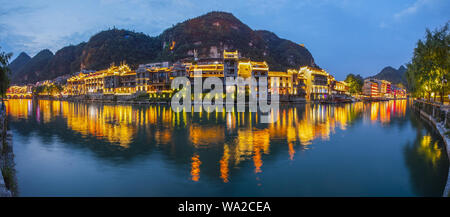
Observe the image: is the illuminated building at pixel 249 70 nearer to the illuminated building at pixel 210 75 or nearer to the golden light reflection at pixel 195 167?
the illuminated building at pixel 210 75

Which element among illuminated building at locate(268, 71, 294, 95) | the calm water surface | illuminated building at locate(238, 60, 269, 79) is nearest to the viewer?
the calm water surface

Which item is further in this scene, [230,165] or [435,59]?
[435,59]

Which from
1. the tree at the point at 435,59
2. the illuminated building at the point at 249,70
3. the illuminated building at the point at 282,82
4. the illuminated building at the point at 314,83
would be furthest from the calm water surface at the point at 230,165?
the illuminated building at the point at 314,83

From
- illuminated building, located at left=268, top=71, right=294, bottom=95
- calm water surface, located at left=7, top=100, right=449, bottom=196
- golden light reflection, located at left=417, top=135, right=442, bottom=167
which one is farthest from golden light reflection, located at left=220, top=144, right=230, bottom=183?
illuminated building, located at left=268, top=71, right=294, bottom=95

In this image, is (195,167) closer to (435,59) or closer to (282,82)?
(435,59)

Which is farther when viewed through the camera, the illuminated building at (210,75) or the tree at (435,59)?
the illuminated building at (210,75)

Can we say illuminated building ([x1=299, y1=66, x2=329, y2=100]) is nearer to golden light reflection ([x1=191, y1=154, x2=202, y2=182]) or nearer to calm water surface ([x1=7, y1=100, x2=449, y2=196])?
calm water surface ([x1=7, y1=100, x2=449, y2=196])

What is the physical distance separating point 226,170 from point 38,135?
27.6 meters

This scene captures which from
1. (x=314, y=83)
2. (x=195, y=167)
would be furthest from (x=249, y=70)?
(x=195, y=167)

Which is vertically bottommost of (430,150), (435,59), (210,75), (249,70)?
(430,150)

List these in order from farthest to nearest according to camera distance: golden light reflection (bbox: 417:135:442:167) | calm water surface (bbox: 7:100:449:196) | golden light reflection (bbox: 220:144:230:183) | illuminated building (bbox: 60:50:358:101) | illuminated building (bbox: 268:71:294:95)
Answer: illuminated building (bbox: 268:71:294:95) → illuminated building (bbox: 60:50:358:101) → golden light reflection (bbox: 417:135:442:167) → golden light reflection (bbox: 220:144:230:183) → calm water surface (bbox: 7:100:449:196)

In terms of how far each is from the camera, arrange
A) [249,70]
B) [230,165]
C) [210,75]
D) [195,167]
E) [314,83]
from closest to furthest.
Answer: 1. [195,167]
2. [230,165]
3. [210,75]
4. [249,70]
5. [314,83]

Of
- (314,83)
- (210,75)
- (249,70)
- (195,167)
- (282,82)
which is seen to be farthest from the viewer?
(314,83)
